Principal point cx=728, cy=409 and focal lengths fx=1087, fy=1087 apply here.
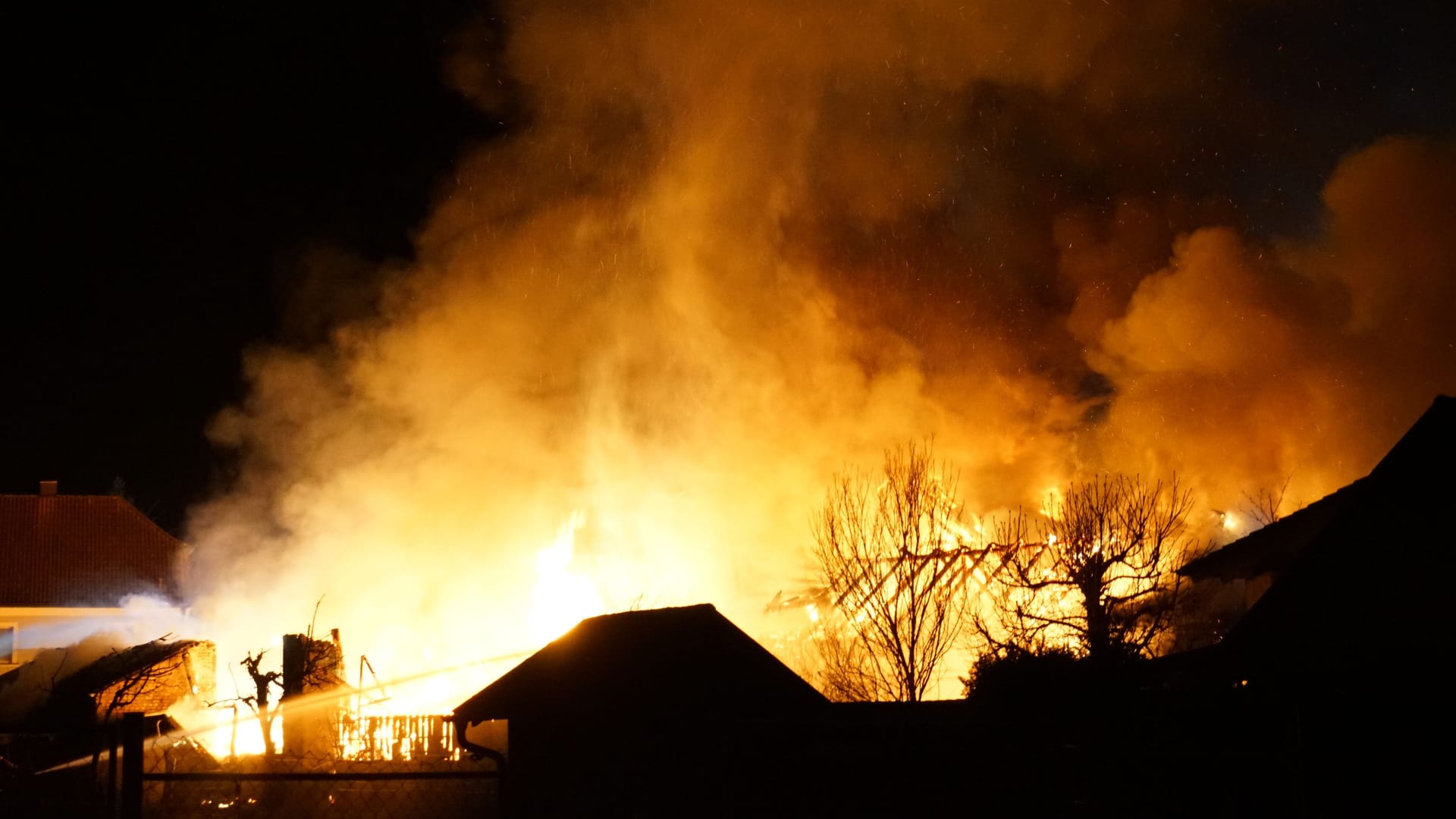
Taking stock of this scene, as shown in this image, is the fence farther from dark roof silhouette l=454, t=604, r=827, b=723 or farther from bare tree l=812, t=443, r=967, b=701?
bare tree l=812, t=443, r=967, b=701

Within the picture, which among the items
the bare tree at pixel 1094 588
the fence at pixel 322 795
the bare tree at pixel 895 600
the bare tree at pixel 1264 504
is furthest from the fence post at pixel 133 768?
the bare tree at pixel 1264 504

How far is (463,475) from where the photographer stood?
37.9 metres

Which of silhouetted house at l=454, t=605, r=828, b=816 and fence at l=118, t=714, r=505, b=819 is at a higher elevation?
silhouetted house at l=454, t=605, r=828, b=816

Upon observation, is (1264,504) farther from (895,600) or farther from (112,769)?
(112,769)

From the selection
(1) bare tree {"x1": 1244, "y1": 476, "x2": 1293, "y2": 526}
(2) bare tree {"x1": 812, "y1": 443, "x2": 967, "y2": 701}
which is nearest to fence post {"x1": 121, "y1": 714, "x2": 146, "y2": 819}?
(2) bare tree {"x1": 812, "y1": 443, "x2": 967, "y2": 701}

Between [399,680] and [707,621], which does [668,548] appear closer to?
[399,680]

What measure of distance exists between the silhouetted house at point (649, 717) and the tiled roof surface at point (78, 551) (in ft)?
128

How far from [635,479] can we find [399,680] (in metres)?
12.4

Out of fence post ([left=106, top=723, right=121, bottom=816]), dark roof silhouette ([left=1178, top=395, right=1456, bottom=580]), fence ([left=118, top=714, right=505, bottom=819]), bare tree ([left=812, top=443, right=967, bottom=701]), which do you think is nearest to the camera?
fence post ([left=106, top=723, right=121, bottom=816])

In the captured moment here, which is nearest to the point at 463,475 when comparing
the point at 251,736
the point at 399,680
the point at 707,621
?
the point at 399,680

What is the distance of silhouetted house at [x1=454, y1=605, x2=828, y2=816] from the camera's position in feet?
20.2

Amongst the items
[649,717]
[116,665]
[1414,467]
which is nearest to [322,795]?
[649,717]

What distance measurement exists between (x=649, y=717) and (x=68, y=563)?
4145 cm

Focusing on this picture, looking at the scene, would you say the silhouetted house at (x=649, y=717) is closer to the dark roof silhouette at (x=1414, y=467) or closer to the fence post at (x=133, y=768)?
the fence post at (x=133, y=768)
